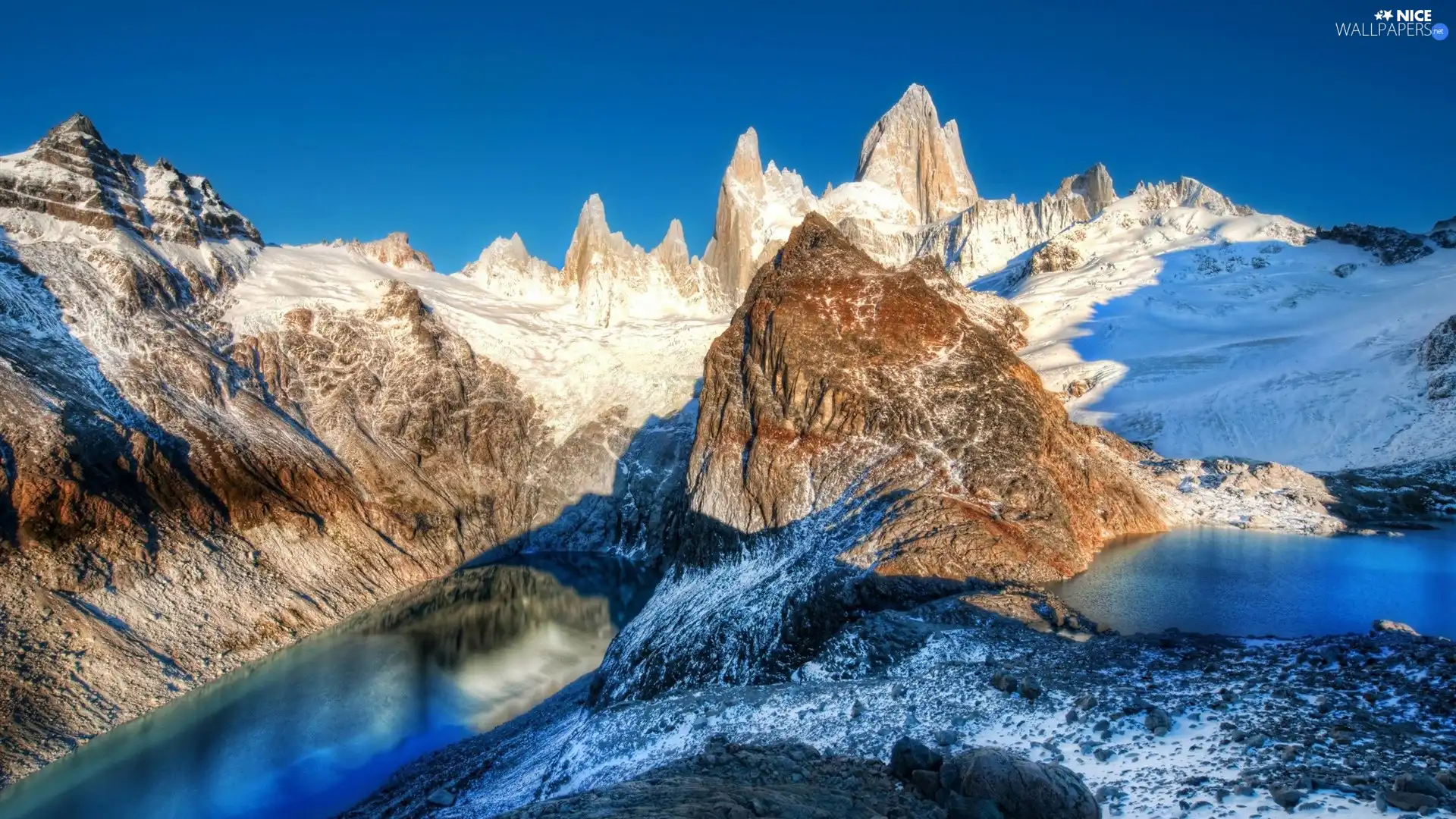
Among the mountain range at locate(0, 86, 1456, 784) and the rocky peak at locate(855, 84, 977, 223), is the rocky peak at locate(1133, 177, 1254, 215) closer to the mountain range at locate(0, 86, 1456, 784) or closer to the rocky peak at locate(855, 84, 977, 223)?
the mountain range at locate(0, 86, 1456, 784)

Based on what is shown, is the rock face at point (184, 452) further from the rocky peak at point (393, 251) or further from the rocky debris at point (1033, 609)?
the rocky debris at point (1033, 609)

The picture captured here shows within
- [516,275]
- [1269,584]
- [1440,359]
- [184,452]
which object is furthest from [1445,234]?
[184,452]

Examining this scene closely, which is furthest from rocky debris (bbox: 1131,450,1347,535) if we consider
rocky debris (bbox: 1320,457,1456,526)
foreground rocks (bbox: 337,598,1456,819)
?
foreground rocks (bbox: 337,598,1456,819)

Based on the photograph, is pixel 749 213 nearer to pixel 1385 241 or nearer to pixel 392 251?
pixel 392 251

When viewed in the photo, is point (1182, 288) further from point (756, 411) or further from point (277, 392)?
point (277, 392)

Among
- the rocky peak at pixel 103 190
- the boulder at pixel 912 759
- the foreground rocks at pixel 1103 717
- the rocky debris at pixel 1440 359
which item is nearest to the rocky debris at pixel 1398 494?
the rocky debris at pixel 1440 359

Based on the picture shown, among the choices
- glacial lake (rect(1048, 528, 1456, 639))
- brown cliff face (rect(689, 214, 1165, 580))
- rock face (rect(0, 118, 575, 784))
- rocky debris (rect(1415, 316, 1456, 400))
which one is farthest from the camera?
rocky debris (rect(1415, 316, 1456, 400))

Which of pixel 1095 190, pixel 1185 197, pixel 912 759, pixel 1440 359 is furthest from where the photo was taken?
pixel 1095 190
